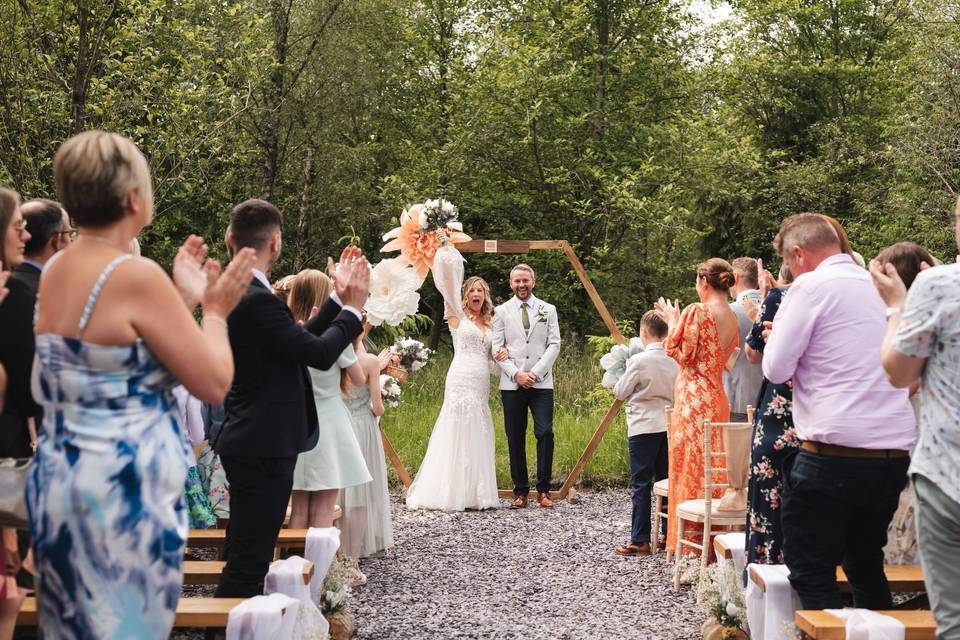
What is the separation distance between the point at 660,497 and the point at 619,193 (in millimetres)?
12599

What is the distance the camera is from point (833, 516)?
3.95 metres

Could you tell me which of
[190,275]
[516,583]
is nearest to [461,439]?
[516,583]

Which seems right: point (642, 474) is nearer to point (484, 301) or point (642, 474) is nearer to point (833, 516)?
point (484, 301)

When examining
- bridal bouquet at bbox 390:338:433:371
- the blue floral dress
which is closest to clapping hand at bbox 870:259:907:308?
the blue floral dress

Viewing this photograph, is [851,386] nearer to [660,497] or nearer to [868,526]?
[868,526]

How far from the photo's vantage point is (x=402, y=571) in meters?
7.25

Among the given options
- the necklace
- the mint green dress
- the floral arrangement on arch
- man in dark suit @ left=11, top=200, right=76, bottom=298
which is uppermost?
the floral arrangement on arch

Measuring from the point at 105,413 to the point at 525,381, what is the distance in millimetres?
7234

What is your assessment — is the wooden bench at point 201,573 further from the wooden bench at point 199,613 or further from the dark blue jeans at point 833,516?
the dark blue jeans at point 833,516

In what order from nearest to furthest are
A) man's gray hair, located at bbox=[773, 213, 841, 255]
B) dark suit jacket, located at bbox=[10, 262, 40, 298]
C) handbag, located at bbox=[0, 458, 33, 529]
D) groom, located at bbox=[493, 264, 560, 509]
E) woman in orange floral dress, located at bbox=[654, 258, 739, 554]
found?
handbag, located at bbox=[0, 458, 33, 529] → dark suit jacket, located at bbox=[10, 262, 40, 298] → man's gray hair, located at bbox=[773, 213, 841, 255] → woman in orange floral dress, located at bbox=[654, 258, 739, 554] → groom, located at bbox=[493, 264, 560, 509]

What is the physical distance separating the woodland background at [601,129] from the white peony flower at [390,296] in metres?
8.64

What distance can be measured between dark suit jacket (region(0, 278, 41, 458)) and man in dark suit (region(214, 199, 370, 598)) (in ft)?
2.68

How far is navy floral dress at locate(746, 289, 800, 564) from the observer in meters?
4.84

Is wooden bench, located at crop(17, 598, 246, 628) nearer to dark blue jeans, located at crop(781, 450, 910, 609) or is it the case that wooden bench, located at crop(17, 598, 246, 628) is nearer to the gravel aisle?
the gravel aisle
